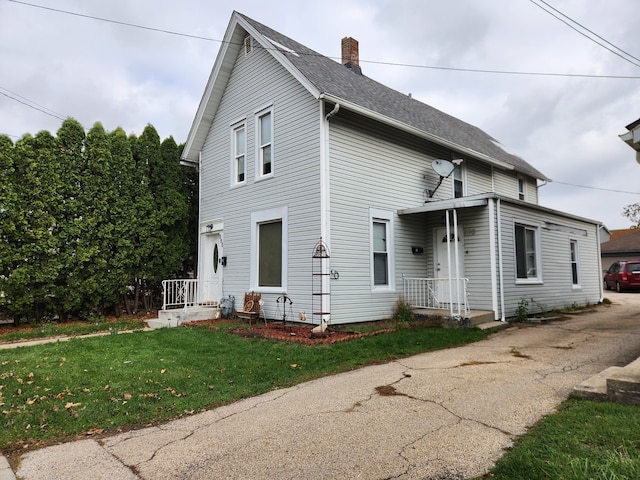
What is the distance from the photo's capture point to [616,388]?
4.16 meters

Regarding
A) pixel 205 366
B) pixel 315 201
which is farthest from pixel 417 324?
pixel 205 366

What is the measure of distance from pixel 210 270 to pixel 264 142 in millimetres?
4587

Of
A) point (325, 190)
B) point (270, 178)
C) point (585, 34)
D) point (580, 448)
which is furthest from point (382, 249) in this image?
point (580, 448)

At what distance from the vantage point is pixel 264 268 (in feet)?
36.4

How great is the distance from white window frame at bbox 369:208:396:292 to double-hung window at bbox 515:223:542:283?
342 cm

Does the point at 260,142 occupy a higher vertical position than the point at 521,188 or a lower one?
higher

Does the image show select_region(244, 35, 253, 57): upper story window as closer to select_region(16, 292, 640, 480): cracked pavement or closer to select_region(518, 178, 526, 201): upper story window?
select_region(16, 292, 640, 480): cracked pavement

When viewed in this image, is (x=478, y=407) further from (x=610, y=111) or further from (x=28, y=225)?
(x=610, y=111)

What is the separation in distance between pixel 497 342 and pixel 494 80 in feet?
33.2

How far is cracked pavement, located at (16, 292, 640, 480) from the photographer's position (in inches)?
126

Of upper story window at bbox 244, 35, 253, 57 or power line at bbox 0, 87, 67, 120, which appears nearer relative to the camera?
upper story window at bbox 244, 35, 253, 57

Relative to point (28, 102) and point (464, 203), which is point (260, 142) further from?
point (28, 102)

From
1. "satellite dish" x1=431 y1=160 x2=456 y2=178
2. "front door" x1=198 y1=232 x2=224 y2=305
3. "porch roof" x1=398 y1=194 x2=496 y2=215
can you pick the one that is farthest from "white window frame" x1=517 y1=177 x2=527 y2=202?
"front door" x1=198 y1=232 x2=224 y2=305

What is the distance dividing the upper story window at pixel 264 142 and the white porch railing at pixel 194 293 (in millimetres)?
3878
